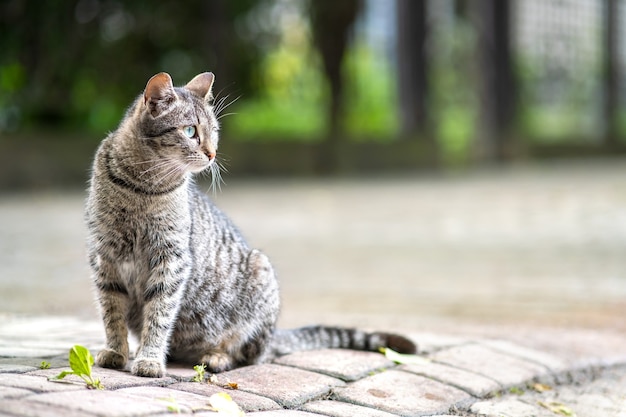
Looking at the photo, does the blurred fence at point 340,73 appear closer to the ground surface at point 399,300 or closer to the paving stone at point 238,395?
the ground surface at point 399,300

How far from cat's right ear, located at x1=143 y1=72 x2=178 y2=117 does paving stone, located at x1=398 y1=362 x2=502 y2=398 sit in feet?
4.33

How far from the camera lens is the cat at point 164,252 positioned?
10.4ft

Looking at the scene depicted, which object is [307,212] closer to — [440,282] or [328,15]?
[440,282]

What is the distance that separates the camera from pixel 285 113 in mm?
14734

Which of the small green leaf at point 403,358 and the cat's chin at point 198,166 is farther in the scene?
the small green leaf at point 403,358

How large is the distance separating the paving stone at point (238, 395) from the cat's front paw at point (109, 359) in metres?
0.29

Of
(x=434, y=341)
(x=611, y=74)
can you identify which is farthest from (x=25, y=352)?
(x=611, y=74)

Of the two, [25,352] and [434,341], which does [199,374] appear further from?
[434,341]

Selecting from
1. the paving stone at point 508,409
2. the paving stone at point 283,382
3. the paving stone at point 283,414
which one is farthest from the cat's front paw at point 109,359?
the paving stone at point 508,409

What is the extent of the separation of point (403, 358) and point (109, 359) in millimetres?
1143

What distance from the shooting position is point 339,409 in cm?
296

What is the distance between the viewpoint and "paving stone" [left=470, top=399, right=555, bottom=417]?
3.24 metres

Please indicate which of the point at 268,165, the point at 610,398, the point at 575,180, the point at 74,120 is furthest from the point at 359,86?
the point at 610,398

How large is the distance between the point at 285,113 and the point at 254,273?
11.3m
